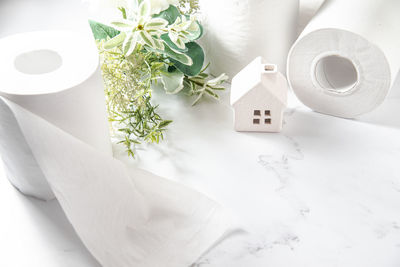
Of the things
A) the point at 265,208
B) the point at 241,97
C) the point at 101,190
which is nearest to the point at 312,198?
the point at 265,208

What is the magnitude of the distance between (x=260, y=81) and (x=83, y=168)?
11.7 inches

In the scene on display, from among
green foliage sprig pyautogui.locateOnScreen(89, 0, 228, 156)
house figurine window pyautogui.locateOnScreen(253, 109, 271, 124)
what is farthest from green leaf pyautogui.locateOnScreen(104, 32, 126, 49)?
house figurine window pyautogui.locateOnScreen(253, 109, 271, 124)

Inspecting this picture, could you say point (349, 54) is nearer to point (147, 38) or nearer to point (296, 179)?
point (296, 179)

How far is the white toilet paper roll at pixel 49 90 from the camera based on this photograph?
65cm

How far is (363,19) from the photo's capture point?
31.2 inches

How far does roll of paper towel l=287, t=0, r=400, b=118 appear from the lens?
79 cm

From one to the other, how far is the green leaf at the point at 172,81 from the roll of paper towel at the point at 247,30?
101 mm

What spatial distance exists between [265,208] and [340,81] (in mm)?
298

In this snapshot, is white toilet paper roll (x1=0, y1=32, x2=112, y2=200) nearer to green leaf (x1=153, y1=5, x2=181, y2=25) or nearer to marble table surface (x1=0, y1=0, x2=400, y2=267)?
marble table surface (x1=0, y1=0, x2=400, y2=267)

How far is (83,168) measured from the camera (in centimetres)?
70

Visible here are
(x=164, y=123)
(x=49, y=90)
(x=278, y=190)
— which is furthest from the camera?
(x=164, y=123)

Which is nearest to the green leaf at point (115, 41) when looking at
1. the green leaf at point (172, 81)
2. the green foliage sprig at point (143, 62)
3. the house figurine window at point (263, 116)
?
the green foliage sprig at point (143, 62)

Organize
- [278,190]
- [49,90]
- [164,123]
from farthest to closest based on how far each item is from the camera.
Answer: [164,123] < [278,190] < [49,90]

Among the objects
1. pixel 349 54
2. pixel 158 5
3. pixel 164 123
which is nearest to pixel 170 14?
pixel 158 5
